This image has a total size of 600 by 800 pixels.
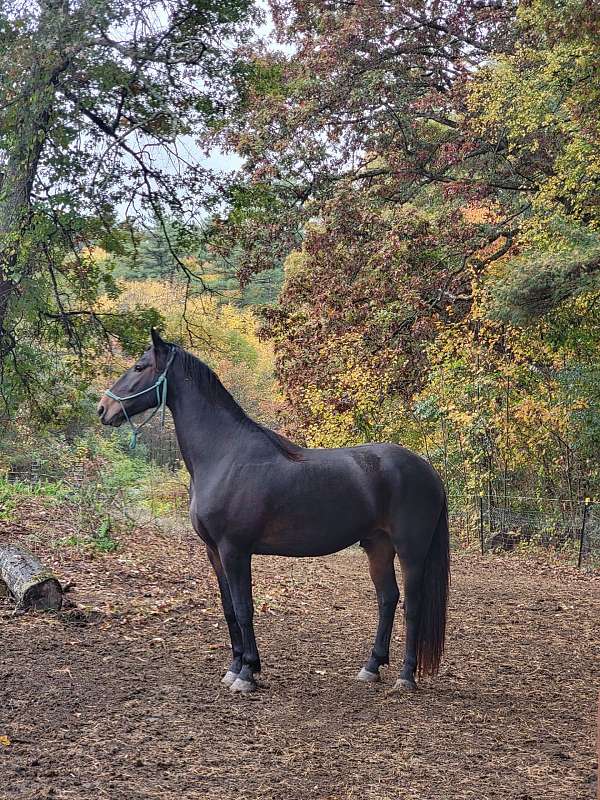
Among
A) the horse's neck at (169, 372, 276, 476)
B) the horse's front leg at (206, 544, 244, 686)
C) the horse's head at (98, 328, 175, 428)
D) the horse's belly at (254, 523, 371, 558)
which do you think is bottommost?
the horse's front leg at (206, 544, 244, 686)

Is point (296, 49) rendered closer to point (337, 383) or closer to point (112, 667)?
point (337, 383)

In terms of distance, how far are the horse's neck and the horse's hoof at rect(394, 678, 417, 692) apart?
1618 millimetres

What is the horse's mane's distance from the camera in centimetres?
536

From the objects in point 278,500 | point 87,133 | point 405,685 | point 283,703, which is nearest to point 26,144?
point 87,133

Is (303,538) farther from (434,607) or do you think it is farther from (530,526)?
(530,526)

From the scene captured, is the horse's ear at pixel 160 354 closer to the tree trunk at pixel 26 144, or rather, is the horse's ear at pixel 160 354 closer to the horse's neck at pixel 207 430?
the horse's neck at pixel 207 430

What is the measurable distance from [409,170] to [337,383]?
344cm

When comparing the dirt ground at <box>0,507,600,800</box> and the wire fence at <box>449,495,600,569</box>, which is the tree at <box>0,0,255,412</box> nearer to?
the dirt ground at <box>0,507,600,800</box>

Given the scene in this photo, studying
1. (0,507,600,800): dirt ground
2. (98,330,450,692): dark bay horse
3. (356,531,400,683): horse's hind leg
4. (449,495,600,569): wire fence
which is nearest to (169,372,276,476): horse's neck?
(98,330,450,692): dark bay horse

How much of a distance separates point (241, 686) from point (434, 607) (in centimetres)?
128

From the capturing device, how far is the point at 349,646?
20.9 ft

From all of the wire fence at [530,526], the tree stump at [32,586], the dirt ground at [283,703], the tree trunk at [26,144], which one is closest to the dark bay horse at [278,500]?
the dirt ground at [283,703]

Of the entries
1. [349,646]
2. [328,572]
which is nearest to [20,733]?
[349,646]

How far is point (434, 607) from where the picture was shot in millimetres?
5301
